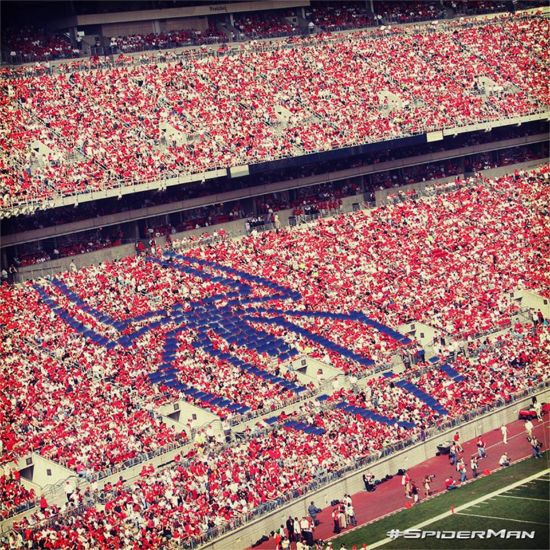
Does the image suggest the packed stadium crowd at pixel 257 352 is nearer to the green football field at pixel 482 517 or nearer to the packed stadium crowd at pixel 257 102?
the green football field at pixel 482 517

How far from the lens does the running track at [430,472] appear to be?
3484 cm

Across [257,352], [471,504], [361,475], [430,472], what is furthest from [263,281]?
[471,504]

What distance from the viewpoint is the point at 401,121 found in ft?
183

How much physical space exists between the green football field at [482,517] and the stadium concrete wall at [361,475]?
185 cm

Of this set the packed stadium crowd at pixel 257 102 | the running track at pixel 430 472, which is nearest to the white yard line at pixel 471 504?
the running track at pixel 430 472

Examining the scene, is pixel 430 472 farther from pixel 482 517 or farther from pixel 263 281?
pixel 263 281

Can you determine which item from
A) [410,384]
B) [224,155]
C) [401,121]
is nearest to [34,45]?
[224,155]

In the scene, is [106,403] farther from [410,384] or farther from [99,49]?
[99,49]

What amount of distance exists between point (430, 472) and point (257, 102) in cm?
2122

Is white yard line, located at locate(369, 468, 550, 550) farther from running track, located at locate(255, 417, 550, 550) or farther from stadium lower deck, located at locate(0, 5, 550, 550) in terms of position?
stadium lower deck, located at locate(0, 5, 550, 550)

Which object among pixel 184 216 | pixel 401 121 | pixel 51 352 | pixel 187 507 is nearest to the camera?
pixel 187 507

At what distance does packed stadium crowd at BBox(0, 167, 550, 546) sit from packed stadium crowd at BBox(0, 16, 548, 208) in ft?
11.4

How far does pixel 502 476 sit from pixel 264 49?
87.6 feet

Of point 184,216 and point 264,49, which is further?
point 264,49
